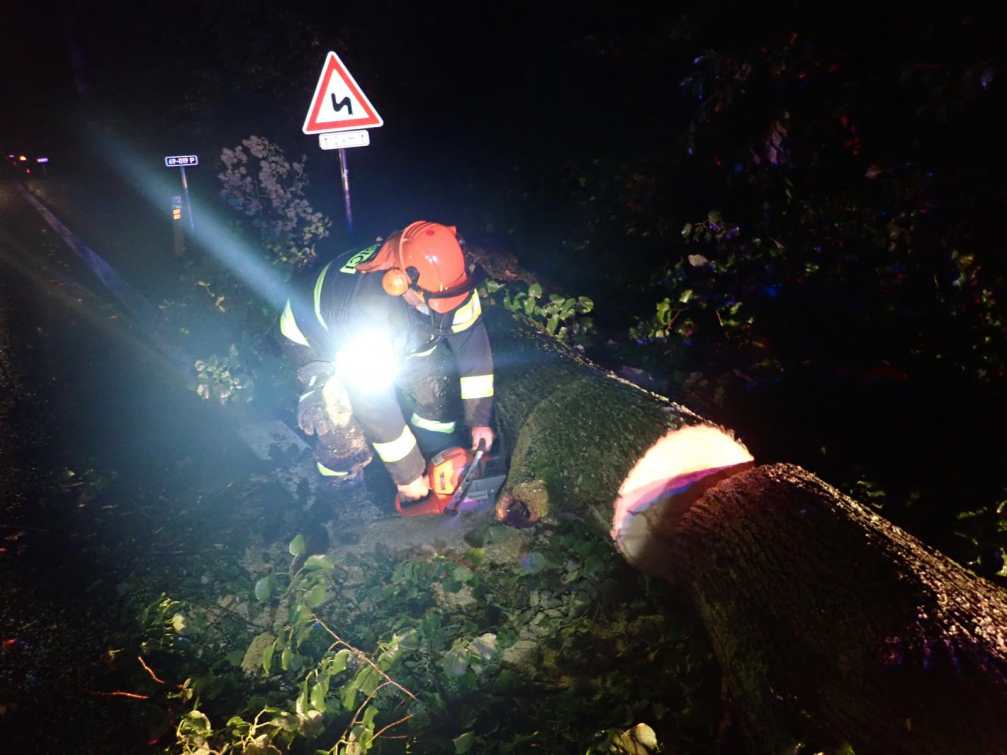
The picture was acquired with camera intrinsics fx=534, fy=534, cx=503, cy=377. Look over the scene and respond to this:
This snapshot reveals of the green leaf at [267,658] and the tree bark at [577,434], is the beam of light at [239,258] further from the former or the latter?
the green leaf at [267,658]

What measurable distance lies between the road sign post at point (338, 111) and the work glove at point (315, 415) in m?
2.14

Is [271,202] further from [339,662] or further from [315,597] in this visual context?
[339,662]

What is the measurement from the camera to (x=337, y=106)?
4.38 m

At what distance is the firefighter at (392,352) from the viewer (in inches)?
107

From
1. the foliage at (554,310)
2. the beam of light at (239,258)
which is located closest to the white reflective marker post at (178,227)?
the beam of light at (239,258)

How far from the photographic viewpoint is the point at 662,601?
2533 mm

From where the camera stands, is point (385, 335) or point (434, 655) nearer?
point (434, 655)

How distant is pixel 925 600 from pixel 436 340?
7.70 feet

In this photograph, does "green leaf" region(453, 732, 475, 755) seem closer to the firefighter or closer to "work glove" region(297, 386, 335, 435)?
the firefighter

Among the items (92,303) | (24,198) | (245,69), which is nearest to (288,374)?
(92,303)

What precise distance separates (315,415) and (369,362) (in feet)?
3.18

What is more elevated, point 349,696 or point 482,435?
point 482,435

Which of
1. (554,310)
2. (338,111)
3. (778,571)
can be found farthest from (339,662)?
(338,111)

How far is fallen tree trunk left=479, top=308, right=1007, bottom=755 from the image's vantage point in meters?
1.44
